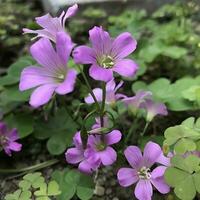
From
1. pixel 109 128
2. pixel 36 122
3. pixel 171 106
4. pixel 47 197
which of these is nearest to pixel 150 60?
pixel 171 106

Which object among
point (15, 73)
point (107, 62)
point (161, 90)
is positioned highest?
point (107, 62)

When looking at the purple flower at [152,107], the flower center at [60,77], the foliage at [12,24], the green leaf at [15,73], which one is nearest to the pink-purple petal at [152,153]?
the purple flower at [152,107]

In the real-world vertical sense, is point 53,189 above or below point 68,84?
below

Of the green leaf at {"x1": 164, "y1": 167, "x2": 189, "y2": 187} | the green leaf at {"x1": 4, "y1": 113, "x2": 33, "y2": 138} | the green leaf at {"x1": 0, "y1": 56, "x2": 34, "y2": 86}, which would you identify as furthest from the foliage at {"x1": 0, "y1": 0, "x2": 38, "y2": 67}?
the green leaf at {"x1": 164, "y1": 167, "x2": 189, "y2": 187}

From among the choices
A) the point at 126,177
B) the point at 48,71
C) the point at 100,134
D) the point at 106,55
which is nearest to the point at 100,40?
the point at 106,55

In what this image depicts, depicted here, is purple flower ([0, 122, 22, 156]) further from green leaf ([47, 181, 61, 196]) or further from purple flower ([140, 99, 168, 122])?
purple flower ([140, 99, 168, 122])

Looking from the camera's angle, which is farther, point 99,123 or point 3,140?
point 3,140

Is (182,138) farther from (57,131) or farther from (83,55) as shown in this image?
(57,131)

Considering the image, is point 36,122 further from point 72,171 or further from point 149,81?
point 149,81
